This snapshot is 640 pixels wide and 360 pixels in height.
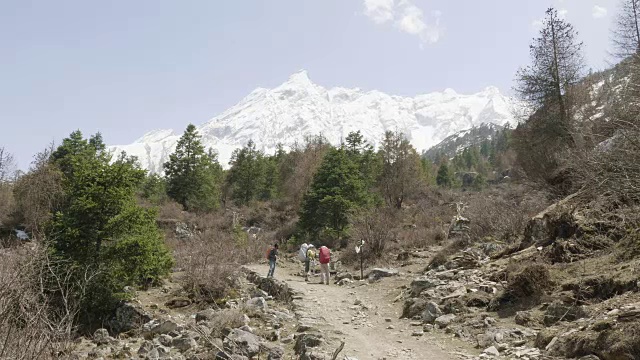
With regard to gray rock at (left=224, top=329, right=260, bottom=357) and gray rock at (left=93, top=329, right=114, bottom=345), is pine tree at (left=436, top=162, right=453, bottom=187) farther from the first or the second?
gray rock at (left=224, top=329, right=260, bottom=357)

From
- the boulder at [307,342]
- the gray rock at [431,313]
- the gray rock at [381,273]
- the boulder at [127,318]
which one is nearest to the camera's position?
the boulder at [307,342]

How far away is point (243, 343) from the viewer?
9055 millimetres

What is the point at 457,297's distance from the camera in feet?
35.7

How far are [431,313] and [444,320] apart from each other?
65 cm

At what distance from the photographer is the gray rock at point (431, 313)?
10.4 metres

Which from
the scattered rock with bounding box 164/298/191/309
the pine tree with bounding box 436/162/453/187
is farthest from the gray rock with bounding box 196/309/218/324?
the pine tree with bounding box 436/162/453/187

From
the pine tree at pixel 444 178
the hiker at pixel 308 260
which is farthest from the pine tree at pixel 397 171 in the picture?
the pine tree at pixel 444 178

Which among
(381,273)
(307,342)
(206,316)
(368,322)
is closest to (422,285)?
(368,322)

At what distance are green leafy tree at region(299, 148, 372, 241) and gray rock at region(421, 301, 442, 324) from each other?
1711 centimetres

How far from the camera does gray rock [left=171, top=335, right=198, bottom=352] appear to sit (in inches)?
400

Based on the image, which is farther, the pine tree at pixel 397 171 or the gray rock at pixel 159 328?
the pine tree at pixel 397 171

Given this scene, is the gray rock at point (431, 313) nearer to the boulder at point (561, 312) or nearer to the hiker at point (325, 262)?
the boulder at point (561, 312)

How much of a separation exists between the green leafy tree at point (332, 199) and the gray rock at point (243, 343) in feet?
61.1

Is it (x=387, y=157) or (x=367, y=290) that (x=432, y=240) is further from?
(x=387, y=157)
